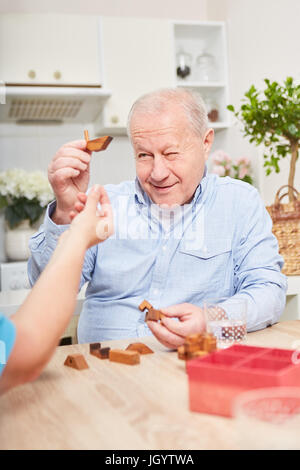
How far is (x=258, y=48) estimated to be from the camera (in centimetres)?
→ 310

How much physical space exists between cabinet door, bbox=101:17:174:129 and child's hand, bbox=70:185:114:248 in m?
2.38

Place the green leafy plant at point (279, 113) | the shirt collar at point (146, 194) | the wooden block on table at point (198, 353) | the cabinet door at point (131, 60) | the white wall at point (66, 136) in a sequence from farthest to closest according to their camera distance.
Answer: the white wall at point (66, 136)
the cabinet door at point (131, 60)
the green leafy plant at point (279, 113)
the shirt collar at point (146, 194)
the wooden block on table at point (198, 353)

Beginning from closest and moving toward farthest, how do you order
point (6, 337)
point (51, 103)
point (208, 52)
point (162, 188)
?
point (6, 337), point (162, 188), point (51, 103), point (208, 52)

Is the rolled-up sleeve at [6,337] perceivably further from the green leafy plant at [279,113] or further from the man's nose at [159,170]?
the green leafy plant at [279,113]

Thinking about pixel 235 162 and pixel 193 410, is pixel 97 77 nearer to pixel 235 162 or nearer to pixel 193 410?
pixel 235 162

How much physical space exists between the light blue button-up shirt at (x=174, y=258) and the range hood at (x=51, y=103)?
1692 millimetres

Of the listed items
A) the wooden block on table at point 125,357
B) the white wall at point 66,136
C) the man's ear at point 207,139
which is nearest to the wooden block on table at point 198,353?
the wooden block on table at point 125,357

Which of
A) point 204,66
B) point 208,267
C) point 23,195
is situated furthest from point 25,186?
point 208,267

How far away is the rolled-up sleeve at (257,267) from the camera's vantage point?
4.01ft

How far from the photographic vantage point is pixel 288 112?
2023 mm

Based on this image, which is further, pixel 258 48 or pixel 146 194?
pixel 258 48

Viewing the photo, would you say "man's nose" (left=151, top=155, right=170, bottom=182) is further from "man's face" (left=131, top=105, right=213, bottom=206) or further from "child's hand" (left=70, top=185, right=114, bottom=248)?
"child's hand" (left=70, top=185, right=114, bottom=248)

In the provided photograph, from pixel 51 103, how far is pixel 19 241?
87 centimetres

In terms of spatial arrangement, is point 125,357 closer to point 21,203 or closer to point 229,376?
point 229,376
